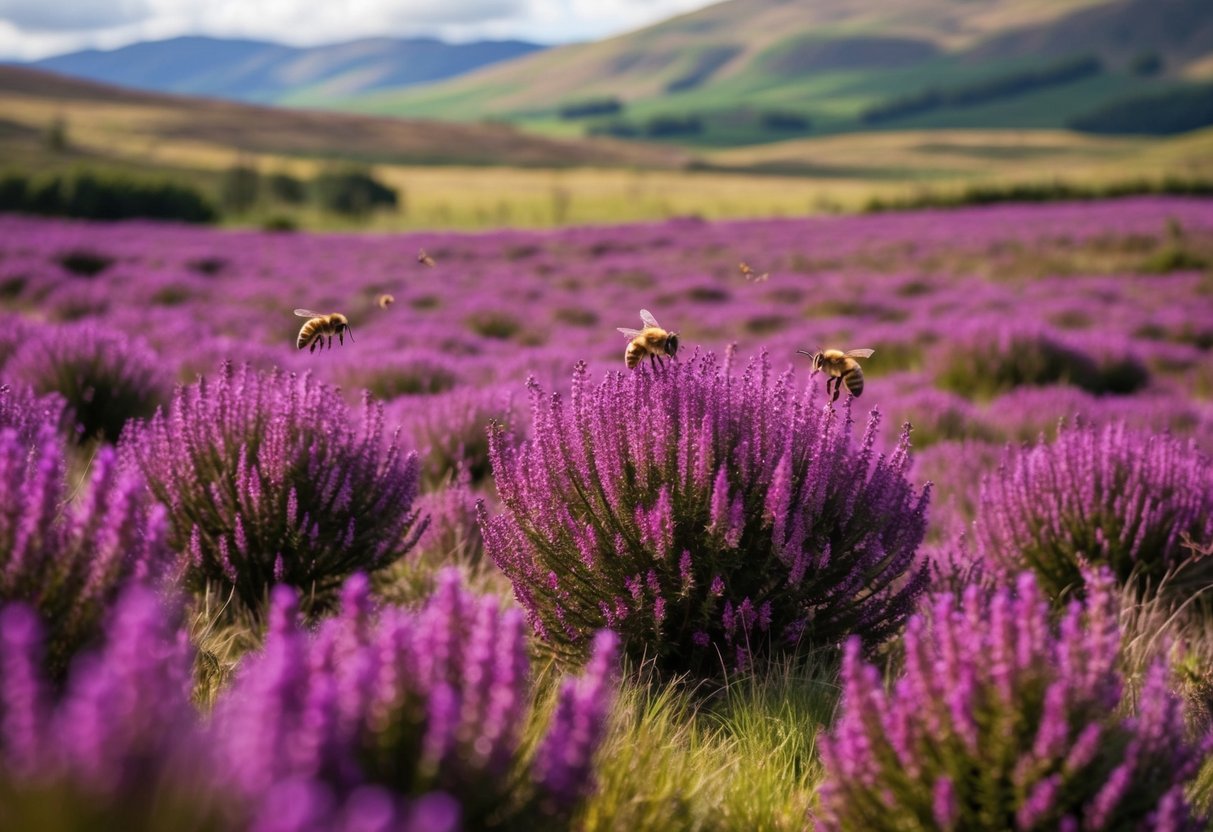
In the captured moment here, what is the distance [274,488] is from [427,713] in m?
2.11

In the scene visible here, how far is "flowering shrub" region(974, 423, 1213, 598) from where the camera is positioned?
3.86 metres

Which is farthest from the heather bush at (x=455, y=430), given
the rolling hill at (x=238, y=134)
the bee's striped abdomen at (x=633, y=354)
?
the rolling hill at (x=238, y=134)

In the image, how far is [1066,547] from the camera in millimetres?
3867

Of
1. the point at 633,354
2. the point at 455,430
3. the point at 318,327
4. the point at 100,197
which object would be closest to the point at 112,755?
the point at 633,354

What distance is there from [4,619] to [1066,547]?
341cm

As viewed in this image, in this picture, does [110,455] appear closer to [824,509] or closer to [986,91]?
[824,509]

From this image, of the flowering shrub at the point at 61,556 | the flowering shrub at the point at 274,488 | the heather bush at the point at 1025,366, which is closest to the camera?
the flowering shrub at the point at 61,556

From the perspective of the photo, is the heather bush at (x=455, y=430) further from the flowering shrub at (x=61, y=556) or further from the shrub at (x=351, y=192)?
the shrub at (x=351, y=192)

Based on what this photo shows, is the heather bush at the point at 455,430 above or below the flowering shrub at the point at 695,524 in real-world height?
below

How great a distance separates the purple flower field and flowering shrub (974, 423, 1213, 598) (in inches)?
0.6

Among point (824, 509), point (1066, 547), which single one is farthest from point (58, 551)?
point (1066, 547)

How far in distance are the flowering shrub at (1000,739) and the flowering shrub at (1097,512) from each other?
83.7 inches

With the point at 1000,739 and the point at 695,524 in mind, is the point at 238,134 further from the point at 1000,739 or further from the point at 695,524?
the point at 1000,739

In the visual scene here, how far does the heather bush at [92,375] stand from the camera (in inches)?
231
